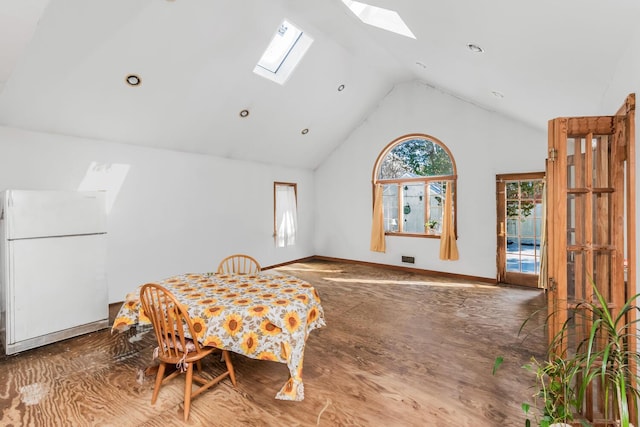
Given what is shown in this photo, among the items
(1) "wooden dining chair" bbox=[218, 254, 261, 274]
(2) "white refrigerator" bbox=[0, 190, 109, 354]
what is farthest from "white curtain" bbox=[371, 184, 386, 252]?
(2) "white refrigerator" bbox=[0, 190, 109, 354]

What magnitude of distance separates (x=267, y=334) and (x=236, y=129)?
3998 mm

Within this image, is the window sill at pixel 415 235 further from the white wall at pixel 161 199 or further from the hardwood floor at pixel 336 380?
the white wall at pixel 161 199

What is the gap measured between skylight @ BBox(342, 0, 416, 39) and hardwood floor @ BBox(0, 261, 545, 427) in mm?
3113

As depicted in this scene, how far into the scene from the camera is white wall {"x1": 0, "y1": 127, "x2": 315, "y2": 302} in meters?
3.75

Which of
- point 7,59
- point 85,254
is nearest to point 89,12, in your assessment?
point 7,59

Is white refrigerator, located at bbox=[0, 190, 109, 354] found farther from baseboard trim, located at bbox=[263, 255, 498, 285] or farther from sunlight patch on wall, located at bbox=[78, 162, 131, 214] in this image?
baseboard trim, located at bbox=[263, 255, 498, 285]

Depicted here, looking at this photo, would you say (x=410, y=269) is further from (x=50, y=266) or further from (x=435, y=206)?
(x=50, y=266)

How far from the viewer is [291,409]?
2.14m

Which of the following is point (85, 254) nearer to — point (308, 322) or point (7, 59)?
point (7, 59)

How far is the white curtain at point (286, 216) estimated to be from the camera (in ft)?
22.5

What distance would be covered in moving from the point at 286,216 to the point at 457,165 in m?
3.59

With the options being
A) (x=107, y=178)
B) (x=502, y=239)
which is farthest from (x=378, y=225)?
(x=107, y=178)

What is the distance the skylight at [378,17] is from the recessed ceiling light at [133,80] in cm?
240

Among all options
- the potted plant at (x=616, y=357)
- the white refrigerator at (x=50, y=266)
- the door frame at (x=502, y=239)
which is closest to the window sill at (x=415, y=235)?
the door frame at (x=502, y=239)
